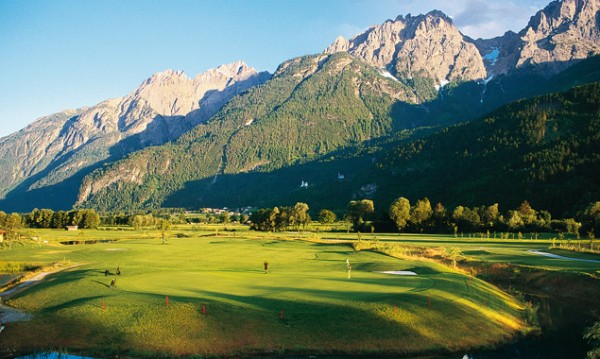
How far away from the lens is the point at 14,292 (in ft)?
164

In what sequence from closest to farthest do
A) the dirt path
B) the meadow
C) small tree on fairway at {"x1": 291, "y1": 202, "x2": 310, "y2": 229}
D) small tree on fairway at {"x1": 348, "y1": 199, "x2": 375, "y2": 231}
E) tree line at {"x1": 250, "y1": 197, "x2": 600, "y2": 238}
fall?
1. the meadow
2. the dirt path
3. tree line at {"x1": 250, "y1": 197, "x2": 600, "y2": 238}
4. small tree on fairway at {"x1": 291, "y1": 202, "x2": 310, "y2": 229}
5. small tree on fairway at {"x1": 348, "y1": 199, "x2": 375, "y2": 231}

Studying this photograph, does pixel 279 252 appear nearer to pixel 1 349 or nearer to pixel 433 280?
pixel 433 280

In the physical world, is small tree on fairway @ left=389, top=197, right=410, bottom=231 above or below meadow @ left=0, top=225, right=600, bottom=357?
above

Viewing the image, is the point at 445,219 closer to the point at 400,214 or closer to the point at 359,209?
the point at 400,214

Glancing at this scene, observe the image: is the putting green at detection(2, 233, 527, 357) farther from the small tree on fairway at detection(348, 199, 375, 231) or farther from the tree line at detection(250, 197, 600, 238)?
the small tree on fairway at detection(348, 199, 375, 231)

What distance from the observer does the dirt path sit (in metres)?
38.5

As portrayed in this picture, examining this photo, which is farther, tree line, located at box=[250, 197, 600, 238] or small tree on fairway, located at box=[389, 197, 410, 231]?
small tree on fairway, located at box=[389, 197, 410, 231]

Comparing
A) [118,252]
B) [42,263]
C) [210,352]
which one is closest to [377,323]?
[210,352]

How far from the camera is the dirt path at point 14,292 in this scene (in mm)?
38537

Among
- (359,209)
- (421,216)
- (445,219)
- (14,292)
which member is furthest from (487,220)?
(14,292)

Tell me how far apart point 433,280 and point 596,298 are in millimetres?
16664

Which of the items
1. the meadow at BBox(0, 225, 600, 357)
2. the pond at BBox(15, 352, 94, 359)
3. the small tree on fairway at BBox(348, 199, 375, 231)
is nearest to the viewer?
the pond at BBox(15, 352, 94, 359)

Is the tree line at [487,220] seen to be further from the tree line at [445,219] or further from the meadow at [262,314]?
the meadow at [262,314]

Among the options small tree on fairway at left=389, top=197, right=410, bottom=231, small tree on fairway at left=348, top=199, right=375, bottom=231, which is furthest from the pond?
small tree on fairway at left=348, top=199, right=375, bottom=231
